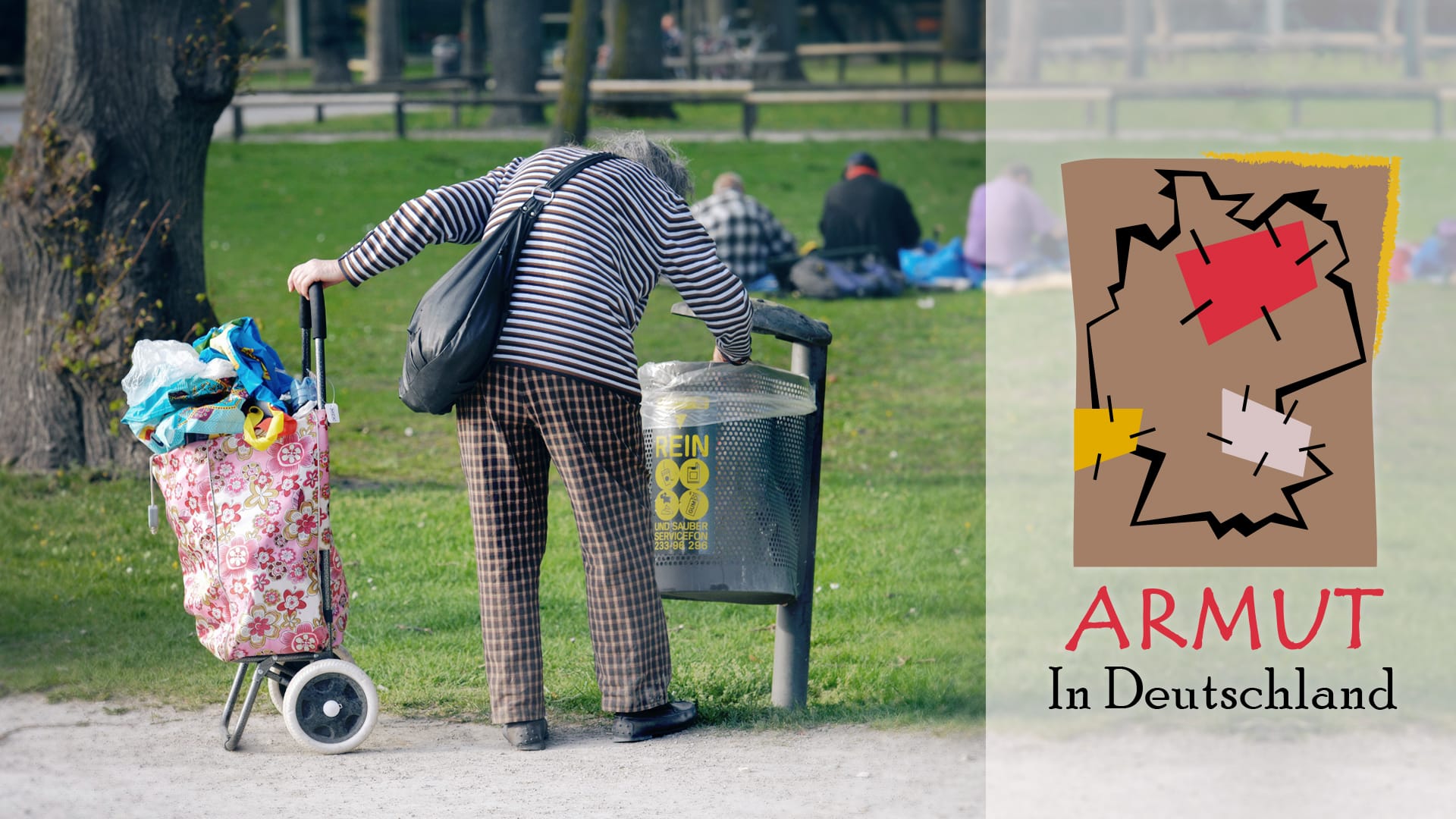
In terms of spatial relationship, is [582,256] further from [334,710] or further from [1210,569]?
[1210,569]

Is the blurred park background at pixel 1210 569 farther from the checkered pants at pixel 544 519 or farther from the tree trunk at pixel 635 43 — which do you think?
the tree trunk at pixel 635 43

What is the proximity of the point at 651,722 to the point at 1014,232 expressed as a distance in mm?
9996

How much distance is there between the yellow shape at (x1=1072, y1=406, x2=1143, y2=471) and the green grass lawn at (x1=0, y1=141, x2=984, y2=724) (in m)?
0.84

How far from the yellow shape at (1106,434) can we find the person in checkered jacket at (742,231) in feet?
24.8

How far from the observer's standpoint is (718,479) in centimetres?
461

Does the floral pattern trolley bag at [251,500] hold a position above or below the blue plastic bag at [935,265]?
below

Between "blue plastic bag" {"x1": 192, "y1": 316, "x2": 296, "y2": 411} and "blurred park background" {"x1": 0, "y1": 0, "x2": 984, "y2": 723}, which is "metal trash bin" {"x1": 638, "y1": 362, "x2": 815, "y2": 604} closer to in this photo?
"blurred park background" {"x1": 0, "y1": 0, "x2": 984, "y2": 723}

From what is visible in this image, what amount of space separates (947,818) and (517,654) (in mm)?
1210

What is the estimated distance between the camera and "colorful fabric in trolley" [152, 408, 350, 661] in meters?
4.25

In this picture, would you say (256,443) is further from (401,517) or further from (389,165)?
(389,165)

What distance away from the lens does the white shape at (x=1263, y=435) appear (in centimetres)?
478

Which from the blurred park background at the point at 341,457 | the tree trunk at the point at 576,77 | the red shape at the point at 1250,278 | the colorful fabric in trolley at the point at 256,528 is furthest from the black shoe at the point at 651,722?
the tree trunk at the point at 576,77

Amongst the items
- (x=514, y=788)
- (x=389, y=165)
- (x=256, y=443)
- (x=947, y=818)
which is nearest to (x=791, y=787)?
(x=947, y=818)

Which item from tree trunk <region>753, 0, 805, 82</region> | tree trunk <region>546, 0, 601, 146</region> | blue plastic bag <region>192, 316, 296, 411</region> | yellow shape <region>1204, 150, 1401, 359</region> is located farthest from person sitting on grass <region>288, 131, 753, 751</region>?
tree trunk <region>753, 0, 805, 82</region>
